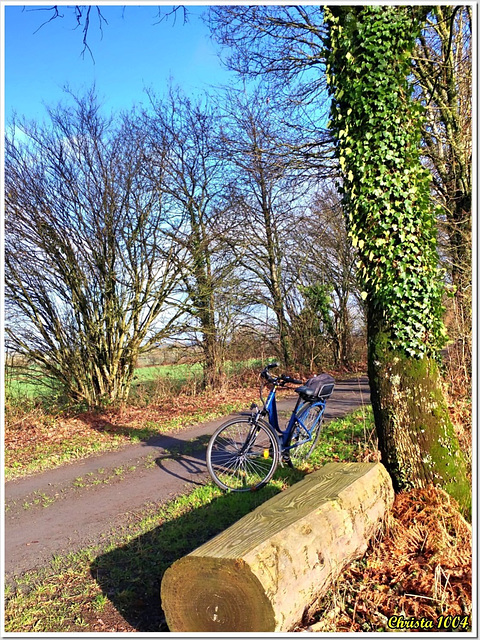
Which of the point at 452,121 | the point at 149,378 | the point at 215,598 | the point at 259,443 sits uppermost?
the point at 452,121

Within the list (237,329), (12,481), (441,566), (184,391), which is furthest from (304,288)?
(441,566)

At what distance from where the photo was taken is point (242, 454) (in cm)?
575

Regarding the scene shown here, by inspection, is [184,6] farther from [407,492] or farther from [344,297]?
[344,297]

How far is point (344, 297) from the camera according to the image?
2208 centimetres

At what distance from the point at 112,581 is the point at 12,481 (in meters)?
3.91

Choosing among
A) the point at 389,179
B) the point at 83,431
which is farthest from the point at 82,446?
the point at 389,179

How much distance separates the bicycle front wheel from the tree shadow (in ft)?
0.80

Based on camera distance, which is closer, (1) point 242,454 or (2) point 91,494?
(1) point 242,454

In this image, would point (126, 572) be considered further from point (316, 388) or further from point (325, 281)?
point (325, 281)

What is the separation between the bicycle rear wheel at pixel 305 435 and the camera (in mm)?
6291

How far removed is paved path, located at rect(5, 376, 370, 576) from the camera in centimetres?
468

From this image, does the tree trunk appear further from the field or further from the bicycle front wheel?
the field

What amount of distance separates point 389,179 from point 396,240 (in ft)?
1.97

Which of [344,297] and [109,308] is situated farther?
[344,297]
